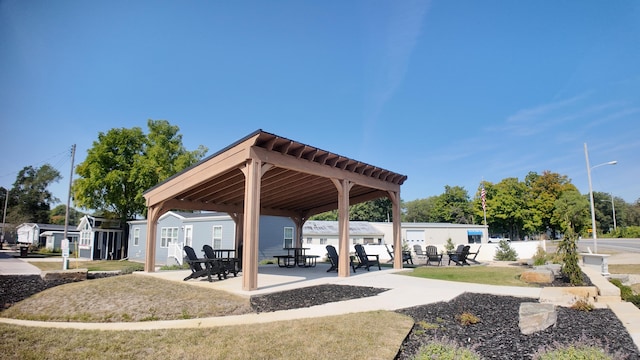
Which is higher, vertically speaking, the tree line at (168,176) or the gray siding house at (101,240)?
the tree line at (168,176)

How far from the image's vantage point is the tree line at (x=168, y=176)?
26.2 m

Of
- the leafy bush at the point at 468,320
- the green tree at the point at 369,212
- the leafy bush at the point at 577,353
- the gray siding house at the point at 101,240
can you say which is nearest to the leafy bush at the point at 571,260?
the leafy bush at the point at 468,320

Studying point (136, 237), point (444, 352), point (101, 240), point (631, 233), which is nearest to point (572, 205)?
point (631, 233)

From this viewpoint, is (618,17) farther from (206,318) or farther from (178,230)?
(178,230)

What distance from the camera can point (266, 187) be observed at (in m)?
12.4

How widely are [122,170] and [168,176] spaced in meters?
3.29

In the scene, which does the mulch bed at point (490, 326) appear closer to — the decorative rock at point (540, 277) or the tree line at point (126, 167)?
the decorative rock at point (540, 277)

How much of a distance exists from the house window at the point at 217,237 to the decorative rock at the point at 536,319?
1748 cm

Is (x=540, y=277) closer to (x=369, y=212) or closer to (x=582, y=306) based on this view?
(x=582, y=306)

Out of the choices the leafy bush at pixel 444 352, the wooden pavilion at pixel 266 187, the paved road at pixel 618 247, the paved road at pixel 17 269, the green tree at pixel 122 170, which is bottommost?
the paved road at pixel 618 247

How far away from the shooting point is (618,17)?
34.1ft

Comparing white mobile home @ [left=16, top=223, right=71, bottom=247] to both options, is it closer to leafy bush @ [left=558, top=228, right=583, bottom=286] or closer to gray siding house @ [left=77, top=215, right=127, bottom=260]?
gray siding house @ [left=77, top=215, right=127, bottom=260]

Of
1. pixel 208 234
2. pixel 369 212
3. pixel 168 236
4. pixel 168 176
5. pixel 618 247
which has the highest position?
pixel 168 176

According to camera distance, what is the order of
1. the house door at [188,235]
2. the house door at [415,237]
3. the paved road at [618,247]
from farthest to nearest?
the house door at [415,237] < the paved road at [618,247] < the house door at [188,235]
